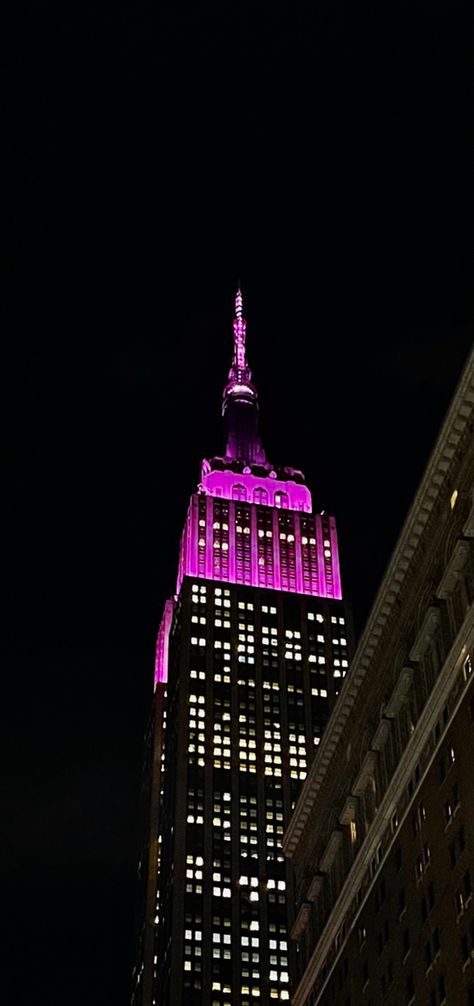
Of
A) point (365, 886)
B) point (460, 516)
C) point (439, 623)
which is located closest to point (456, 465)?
point (460, 516)

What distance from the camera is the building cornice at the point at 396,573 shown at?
307 ft

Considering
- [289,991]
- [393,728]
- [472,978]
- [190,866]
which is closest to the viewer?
[472,978]

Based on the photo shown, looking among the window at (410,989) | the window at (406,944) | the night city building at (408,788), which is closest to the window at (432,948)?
the night city building at (408,788)

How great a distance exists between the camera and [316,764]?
115m

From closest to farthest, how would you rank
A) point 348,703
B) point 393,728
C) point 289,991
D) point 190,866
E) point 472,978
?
point 472,978 → point 393,728 → point 348,703 → point 289,991 → point 190,866

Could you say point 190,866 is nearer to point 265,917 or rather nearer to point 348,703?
point 265,917

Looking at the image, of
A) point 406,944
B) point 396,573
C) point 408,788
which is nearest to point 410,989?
point 406,944

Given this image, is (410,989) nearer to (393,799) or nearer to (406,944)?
(406,944)

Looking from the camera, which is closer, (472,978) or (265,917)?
(472,978)

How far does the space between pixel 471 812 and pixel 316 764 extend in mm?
35895

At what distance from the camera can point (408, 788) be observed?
303 ft

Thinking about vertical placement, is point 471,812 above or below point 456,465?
below

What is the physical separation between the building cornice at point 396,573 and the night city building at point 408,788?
0.34 ft

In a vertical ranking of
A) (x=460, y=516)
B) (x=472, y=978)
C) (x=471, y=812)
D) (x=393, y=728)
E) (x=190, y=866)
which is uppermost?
(x=190, y=866)
